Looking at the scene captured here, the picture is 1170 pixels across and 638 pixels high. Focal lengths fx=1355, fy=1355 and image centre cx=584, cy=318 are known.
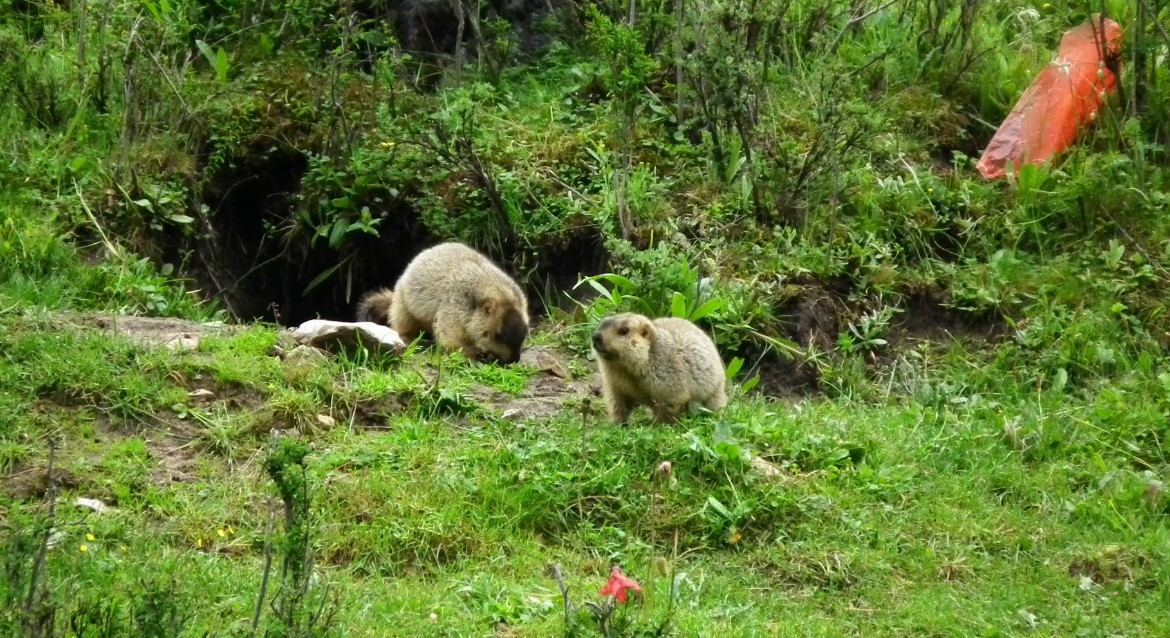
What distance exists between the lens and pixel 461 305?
33.2 ft

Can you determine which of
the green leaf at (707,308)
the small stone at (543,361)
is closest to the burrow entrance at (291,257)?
the small stone at (543,361)

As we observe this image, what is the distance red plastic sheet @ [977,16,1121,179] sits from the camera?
1103 centimetres

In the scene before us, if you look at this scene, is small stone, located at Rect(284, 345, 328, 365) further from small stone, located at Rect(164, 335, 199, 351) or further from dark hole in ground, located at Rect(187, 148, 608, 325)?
dark hole in ground, located at Rect(187, 148, 608, 325)

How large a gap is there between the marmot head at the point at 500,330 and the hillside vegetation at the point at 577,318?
0.26 meters

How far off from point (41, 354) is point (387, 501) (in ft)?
8.31

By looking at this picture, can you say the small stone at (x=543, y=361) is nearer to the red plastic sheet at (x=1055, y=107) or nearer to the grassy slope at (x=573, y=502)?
the grassy slope at (x=573, y=502)

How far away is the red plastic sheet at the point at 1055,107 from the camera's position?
1103cm

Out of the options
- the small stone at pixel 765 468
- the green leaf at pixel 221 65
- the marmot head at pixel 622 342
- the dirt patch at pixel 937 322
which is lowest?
the dirt patch at pixel 937 322

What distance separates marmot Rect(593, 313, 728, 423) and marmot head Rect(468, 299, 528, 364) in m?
1.46

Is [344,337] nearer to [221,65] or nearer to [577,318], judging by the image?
[577,318]

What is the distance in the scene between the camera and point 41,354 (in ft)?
26.2

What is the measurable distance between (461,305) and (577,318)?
0.94m

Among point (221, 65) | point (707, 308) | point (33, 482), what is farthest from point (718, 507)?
point (221, 65)

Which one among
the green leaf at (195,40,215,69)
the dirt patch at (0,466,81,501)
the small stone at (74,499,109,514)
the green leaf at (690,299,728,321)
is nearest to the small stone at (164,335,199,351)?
the dirt patch at (0,466,81,501)
